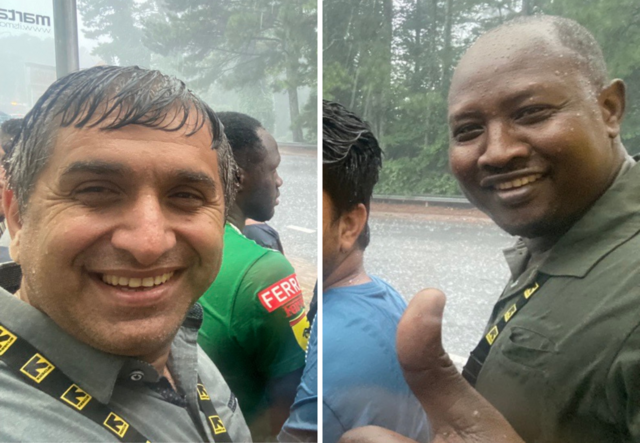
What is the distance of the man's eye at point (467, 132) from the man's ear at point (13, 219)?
906mm

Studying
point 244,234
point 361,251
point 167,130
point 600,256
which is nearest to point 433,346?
point 361,251

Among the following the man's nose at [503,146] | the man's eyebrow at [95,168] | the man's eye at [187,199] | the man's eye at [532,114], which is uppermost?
the man's eye at [532,114]

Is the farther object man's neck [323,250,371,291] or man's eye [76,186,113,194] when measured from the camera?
man's neck [323,250,371,291]

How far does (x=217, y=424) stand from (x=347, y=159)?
68cm

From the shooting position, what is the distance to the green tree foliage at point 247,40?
1.25 metres

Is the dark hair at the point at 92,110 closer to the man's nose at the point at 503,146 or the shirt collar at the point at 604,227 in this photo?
the man's nose at the point at 503,146

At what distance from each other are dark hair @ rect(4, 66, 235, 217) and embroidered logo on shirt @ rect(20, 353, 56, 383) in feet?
0.95

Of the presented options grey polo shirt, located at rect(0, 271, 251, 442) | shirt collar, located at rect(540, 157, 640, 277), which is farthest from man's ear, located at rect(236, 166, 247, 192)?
shirt collar, located at rect(540, 157, 640, 277)

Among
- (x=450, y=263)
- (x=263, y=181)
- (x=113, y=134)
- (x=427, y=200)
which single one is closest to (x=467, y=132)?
(x=427, y=200)

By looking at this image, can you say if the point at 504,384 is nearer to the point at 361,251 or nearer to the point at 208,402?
the point at 361,251

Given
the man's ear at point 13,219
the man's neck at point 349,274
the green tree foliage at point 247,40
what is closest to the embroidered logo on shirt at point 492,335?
the man's neck at point 349,274

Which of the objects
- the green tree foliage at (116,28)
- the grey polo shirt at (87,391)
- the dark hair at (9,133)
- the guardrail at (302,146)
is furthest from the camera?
the guardrail at (302,146)

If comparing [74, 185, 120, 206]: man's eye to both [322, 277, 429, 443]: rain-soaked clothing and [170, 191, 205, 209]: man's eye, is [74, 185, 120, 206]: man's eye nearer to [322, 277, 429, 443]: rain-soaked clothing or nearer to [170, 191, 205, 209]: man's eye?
[170, 191, 205, 209]: man's eye

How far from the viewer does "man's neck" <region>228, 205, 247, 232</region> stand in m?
1.24
